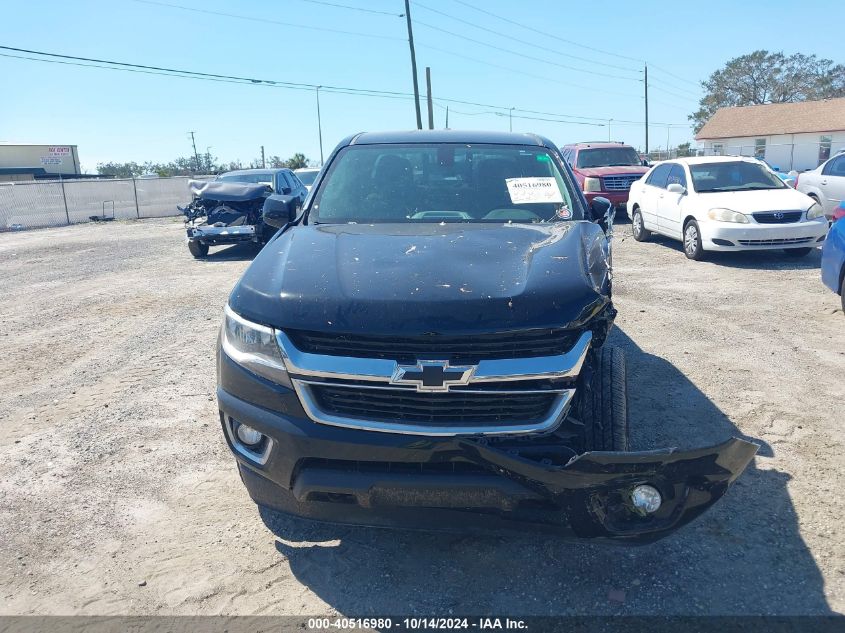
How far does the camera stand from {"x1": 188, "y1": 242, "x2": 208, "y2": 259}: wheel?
1344cm

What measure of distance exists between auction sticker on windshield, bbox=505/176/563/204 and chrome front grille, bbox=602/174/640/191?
497 inches

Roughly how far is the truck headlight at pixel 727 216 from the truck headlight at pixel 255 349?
29.8 ft

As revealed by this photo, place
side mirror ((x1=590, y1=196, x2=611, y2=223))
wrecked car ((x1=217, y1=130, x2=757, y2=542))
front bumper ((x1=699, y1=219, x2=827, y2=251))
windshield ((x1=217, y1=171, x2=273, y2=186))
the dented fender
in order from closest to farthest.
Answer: the dented fender < wrecked car ((x1=217, y1=130, x2=757, y2=542)) < side mirror ((x1=590, y1=196, x2=611, y2=223)) < front bumper ((x1=699, y1=219, x2=827, y2=251)) < windshield ((x1=217, y1=171, x2=273, y2=186))

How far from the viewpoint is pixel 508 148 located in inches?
179

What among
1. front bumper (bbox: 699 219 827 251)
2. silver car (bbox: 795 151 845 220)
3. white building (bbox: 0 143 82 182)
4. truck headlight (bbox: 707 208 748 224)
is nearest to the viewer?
front bumper (bbox: 699 219 827 251)

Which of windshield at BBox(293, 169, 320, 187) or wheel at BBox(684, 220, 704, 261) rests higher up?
windshield at BBox(293, 169, 320, 187)

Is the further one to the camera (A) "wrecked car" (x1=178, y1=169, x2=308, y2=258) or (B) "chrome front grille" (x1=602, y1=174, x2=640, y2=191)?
(B) "chrome front grille" (x1=602, y1=174, x2=640, y2=191)

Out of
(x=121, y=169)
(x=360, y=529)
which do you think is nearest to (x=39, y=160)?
(x=121, y=169)

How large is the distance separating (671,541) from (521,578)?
30.8 inches

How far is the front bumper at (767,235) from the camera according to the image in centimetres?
986

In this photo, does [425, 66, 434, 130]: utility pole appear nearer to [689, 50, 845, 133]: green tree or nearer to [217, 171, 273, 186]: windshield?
[217, 171, 273, 186]: windshield

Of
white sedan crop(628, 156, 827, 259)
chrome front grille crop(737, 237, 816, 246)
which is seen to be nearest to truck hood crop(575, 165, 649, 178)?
white sedan crop(628, 156, 827, 259)

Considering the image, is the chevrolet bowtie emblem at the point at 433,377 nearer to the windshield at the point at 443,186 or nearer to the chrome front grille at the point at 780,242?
the windshield at the point at 443,186

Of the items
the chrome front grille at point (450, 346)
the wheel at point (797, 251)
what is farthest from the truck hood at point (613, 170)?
the chrome front grille at point (450, 346)
